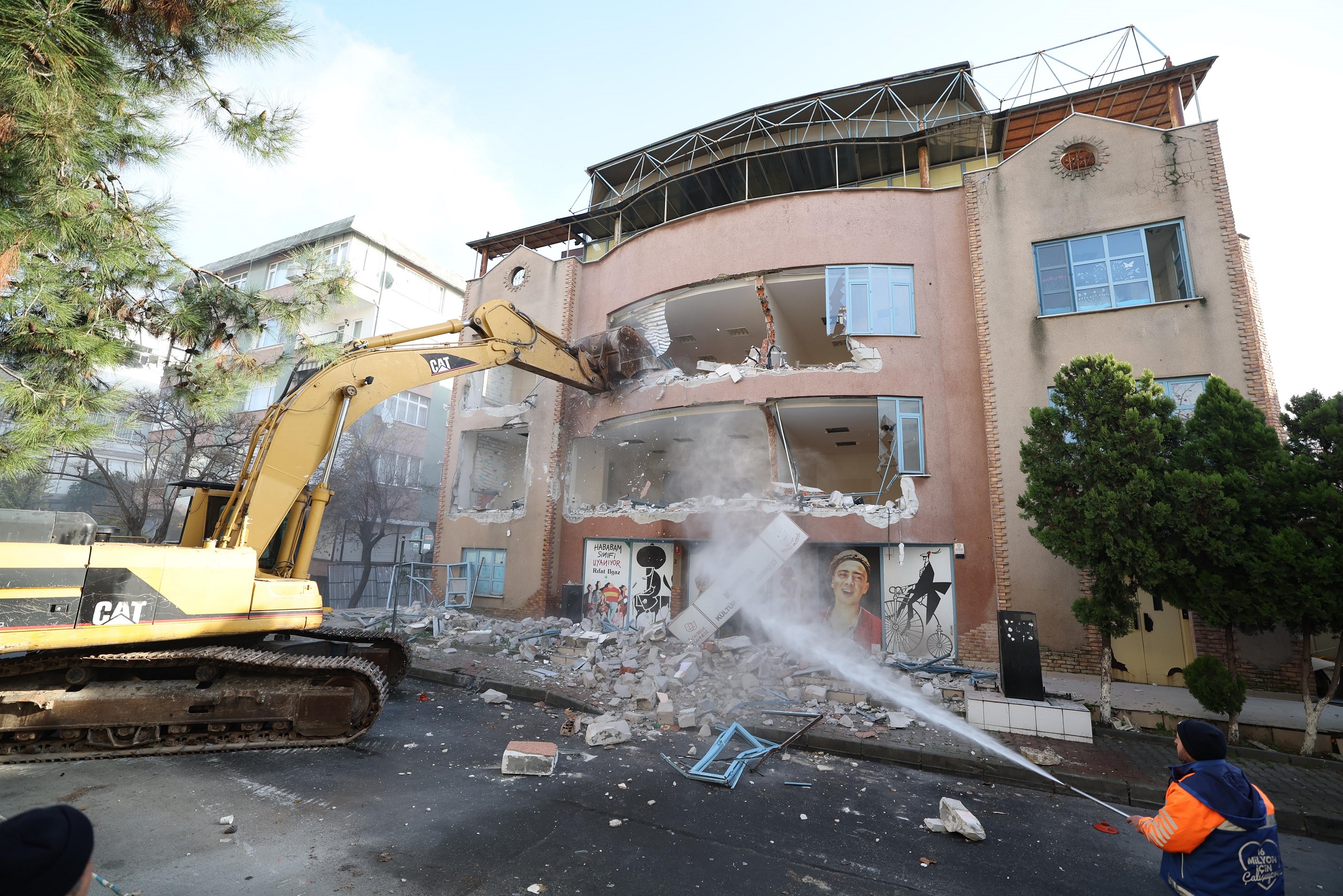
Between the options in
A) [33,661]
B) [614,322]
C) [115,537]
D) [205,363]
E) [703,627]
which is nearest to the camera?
[33,661]

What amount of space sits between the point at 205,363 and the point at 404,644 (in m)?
4.50

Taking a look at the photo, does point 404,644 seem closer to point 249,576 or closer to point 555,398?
point 249,576

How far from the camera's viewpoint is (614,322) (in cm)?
1734

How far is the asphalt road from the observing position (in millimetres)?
4000

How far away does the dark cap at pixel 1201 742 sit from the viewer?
2947mm

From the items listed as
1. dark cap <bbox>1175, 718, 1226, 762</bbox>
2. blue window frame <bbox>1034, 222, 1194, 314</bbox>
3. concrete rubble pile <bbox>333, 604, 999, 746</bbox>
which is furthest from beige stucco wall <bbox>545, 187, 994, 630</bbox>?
dark cap <bbox>1175, 718, 1226, 762</bbox>

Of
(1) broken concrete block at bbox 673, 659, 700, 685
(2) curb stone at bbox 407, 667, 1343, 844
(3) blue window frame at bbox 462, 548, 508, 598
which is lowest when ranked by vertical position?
(2) curb stone at bbox 407, 667, 1343, 844

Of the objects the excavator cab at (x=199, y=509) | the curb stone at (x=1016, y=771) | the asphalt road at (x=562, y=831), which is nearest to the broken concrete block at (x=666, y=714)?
the curb stone at (x=1016, y=771)

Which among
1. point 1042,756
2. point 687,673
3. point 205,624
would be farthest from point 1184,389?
point 205,624

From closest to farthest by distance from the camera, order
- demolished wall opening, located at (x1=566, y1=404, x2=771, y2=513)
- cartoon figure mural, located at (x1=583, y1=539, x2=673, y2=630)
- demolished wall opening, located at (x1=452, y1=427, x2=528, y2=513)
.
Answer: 1. cartoon figure mural, located at (x1=583, y1=539, x2=673, y2=630)
2. demolished wall opening, located at (x1=566, y1=404, x2=771, y2=513)
3. demolished wall opening, located at (x1=452, y1=427, x2=528, y2=513)

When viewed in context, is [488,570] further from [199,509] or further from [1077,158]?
[1077,158]

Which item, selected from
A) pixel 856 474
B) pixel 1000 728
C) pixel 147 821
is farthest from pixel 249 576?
pixel 856 474

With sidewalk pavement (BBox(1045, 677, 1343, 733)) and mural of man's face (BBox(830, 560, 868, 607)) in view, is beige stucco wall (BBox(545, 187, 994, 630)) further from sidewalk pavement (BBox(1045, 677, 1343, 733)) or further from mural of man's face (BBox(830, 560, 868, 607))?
sidewalk pavement (BBox(1045, 677, 1343, 733))

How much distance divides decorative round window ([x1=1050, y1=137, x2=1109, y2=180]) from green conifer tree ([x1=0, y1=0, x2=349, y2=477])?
14171mm
